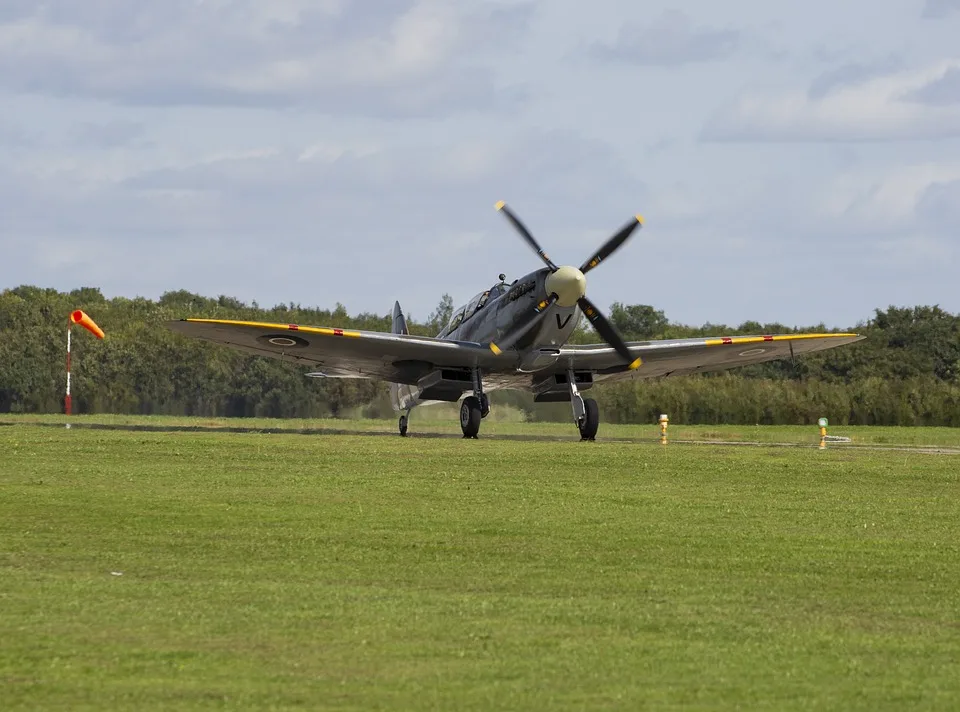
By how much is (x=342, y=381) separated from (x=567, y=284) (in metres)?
26.7

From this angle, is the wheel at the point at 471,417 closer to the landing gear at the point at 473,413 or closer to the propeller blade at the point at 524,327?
the landing gear at the point at 473,413

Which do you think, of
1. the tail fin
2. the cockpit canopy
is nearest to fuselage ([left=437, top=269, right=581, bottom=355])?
the cockpit canopy

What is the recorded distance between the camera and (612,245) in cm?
3147

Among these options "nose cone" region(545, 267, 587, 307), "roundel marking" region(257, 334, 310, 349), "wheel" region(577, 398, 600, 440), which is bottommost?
"wheel" region(577, 398, 600, 440)

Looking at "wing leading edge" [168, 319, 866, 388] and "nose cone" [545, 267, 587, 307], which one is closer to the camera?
"nose cone" [545, 267, 587, 307]

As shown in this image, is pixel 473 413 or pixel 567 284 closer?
pixel 567 284

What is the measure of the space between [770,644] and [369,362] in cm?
2539

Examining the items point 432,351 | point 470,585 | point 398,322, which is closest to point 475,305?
point 432,351

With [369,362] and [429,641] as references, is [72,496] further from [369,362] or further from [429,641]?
[369,362]

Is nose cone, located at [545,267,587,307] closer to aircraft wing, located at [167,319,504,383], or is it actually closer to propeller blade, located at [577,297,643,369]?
propeller blade, located at [577,297,643,369]

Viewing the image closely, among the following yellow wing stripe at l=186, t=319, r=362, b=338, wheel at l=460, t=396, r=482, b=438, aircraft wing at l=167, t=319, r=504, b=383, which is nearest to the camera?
yellow wing stripe at l=186, t=319, r=362, b=338

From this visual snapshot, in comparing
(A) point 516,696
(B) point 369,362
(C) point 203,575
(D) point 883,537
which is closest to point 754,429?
(B) point 369,362

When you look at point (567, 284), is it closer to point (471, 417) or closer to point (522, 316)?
point (522, 316)

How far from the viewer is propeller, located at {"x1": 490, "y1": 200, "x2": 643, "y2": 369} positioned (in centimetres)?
3050
